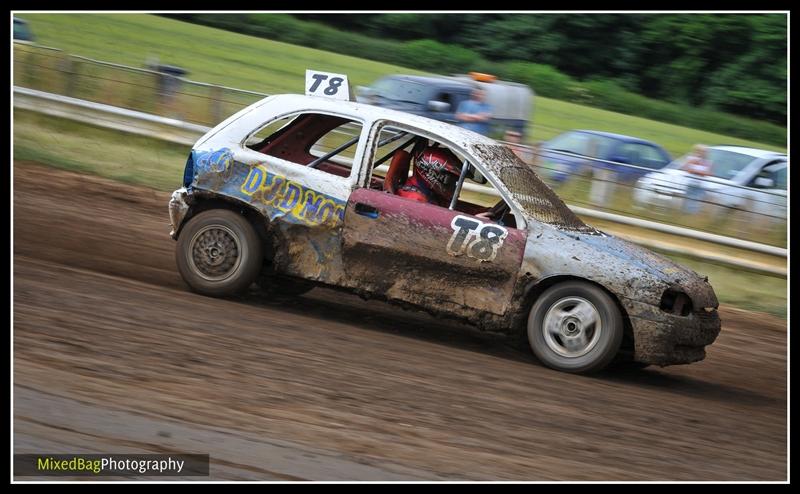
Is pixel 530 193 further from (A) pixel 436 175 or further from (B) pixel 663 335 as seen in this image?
(B) pixel 663 335

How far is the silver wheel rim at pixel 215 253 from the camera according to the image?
770 centimetres

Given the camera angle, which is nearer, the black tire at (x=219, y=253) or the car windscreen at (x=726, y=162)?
the black tire at (x=219, y=253)

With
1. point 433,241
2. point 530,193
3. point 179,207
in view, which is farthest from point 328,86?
point 530,193

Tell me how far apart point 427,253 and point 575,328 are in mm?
1171

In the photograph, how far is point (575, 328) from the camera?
7.09m

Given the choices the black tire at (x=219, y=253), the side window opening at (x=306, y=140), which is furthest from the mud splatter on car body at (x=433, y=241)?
the side window opening at (x=306, y=140)

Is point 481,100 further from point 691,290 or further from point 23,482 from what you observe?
point 23,482

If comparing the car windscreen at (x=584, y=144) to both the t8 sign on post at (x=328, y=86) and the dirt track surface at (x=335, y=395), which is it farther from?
the t8 sign on post at (x=328, y=86)

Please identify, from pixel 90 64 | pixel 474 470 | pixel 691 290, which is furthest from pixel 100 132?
pixel 474 470

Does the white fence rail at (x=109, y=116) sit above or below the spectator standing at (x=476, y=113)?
below

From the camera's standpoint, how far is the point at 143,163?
13.7 m

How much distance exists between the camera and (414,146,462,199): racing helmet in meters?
7.62
